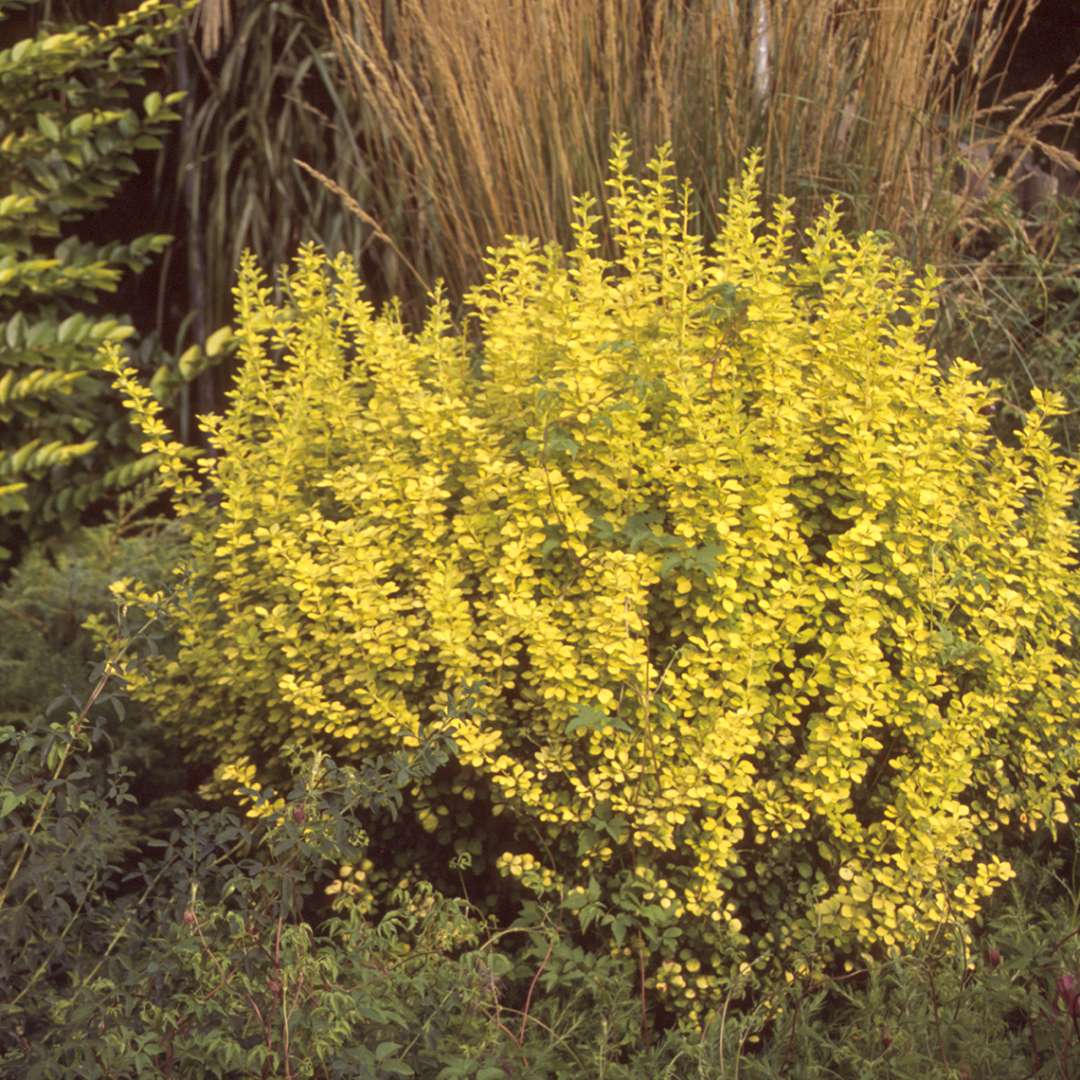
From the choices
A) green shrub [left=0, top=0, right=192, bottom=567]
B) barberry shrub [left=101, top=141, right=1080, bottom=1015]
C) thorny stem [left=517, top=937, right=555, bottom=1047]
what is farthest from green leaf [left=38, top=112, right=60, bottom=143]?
thorny stem [left=517, top=937, right=555, bottom=1047]

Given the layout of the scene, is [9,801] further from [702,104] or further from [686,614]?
[702,104]

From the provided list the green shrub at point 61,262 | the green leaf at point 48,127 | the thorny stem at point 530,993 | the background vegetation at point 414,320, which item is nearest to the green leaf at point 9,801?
the background vegetation at point 414,320

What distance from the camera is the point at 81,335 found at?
4.64 meters

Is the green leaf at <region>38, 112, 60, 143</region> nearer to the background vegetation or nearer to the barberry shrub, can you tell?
the background vegetation

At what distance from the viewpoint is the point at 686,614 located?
255 centimetres

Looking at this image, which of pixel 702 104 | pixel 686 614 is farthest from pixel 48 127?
pixel 686 614

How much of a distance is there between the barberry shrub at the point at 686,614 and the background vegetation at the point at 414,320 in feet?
0.44

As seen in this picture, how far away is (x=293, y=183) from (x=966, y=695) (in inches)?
128

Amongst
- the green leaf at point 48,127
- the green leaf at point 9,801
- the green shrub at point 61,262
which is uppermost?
the green leaf at point 9,801

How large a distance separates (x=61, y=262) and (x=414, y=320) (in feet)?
4.46

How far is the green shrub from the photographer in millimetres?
4605

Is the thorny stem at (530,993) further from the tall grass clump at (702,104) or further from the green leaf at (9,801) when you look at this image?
the tall grass clump at (702,104)

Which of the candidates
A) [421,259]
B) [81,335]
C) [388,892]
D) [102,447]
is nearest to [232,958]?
[388,892]

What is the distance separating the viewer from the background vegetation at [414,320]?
2.08 m
